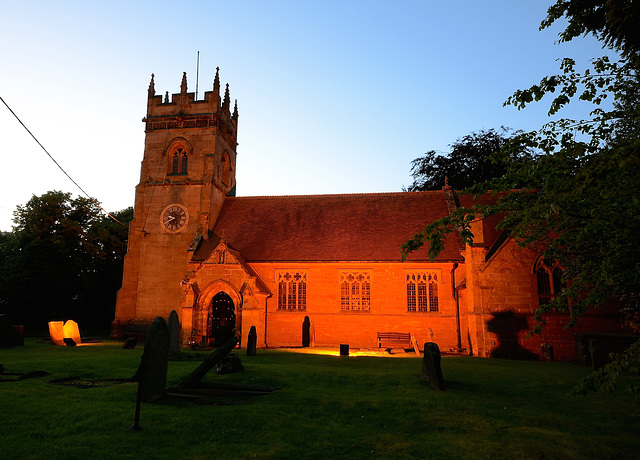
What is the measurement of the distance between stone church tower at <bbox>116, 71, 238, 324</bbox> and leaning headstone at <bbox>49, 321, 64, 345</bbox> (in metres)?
5.14

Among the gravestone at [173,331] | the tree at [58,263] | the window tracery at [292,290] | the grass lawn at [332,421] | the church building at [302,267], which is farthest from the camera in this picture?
the tree at [58,263]

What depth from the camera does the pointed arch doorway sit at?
27.5 meters

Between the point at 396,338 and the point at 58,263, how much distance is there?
34.6 meters

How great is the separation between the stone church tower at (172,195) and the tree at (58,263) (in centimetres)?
1342

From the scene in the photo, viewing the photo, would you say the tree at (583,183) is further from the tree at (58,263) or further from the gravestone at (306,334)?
the tree at (58,263)

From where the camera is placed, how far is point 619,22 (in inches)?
342

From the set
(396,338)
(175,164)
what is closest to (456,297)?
(396,338)

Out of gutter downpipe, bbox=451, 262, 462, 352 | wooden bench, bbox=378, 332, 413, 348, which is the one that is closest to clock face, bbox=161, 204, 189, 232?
wooden bench, bbox=378, 332, 413, 348

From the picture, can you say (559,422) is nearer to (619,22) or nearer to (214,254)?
(619,22)

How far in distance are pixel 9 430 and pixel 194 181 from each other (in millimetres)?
25930

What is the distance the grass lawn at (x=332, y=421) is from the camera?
23.7 ft

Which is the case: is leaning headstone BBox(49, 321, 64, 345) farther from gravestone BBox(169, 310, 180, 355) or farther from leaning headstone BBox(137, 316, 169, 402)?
leaning headstone BBox(137, 316, 169, 402)

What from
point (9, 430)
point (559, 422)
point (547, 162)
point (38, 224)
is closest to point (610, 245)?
point (547, 162)

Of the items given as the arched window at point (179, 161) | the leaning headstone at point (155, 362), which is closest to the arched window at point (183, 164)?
the arched window at point (179, 161)
